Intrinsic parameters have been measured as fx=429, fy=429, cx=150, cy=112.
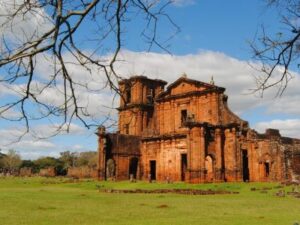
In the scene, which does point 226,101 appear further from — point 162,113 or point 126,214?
point 126,214

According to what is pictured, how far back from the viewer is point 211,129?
1577 inches

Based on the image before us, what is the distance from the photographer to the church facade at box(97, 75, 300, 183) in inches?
1517

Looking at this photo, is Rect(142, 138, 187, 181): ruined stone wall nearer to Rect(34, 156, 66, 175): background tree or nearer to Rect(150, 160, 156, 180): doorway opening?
Rect(150, 160, 156, 180): doorway opening

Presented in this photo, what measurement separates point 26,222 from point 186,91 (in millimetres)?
33500

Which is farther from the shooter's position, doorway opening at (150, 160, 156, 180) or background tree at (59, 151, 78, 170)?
background tree at (59, 151, 78, 170)

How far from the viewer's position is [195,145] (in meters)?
39.0

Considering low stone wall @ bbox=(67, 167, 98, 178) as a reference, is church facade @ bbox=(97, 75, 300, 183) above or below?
above

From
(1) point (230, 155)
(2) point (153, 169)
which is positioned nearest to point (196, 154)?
(1) point (230, 155)

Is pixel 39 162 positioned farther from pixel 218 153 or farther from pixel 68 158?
pixel 218 153

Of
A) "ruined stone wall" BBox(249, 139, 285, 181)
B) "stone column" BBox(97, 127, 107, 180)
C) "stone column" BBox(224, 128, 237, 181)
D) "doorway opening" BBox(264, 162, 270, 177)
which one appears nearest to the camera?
"ruined stone wall" BBox(249, 139, 285, 181)

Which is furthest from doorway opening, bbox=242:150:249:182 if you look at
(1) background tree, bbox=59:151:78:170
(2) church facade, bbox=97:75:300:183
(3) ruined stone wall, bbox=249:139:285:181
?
(1) background tree, bbox=59:151:78:170

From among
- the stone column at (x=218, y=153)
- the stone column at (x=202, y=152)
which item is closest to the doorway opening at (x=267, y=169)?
the stone column at (x=218, y=153)

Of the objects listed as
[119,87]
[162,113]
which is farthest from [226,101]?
[119,87]

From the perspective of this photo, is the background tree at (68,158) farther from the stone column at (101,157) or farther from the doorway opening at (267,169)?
the doorway opening at (267,169)
